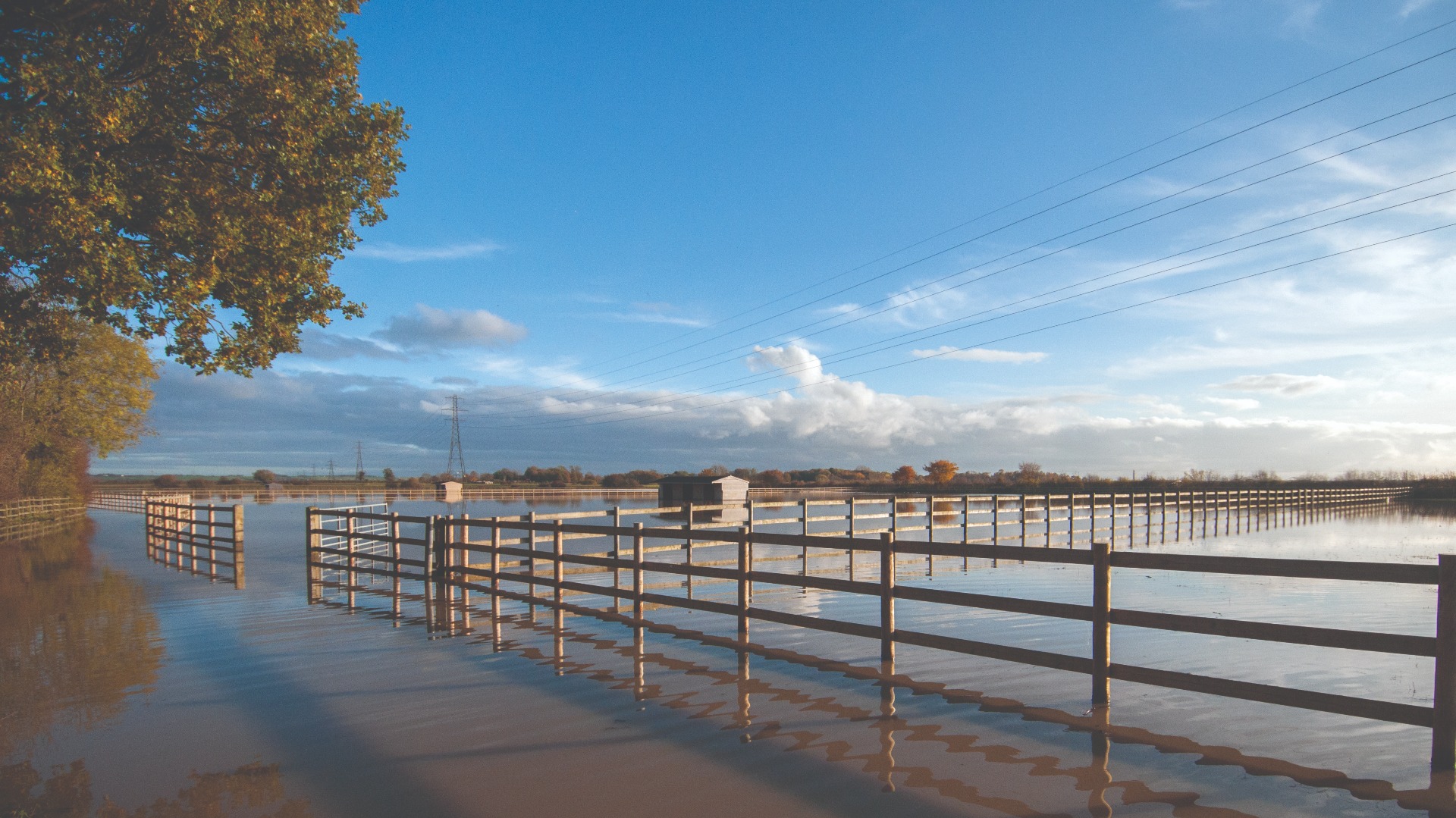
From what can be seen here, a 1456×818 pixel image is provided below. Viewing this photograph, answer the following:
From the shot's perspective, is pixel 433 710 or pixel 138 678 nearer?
pixel 433 710

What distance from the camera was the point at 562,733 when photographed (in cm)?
573

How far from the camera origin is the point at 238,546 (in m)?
18.6

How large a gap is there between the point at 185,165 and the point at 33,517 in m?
26.0

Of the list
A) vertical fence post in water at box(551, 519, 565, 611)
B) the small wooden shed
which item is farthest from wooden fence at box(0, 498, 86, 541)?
the small wooden shed

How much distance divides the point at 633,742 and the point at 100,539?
3121 cm

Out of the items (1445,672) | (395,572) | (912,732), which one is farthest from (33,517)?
(1445,672)

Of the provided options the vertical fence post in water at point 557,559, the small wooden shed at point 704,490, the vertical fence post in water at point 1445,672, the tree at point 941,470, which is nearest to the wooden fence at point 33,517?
the vertical fence post in water at point 557,559

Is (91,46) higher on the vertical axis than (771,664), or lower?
higher

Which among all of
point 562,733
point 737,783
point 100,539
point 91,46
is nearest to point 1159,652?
point 737,783

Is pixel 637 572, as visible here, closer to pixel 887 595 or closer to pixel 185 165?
pixel 887 595

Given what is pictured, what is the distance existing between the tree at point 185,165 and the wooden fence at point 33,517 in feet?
60.0

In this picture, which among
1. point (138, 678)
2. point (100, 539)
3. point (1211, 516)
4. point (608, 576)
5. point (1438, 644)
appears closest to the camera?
point (1438, 644)

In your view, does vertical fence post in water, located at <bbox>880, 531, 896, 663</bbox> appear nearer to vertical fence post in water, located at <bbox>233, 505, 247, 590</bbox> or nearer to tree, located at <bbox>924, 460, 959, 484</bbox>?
vertical fence post in water, located at <bbox>233, 505, 247, 590</bbox>

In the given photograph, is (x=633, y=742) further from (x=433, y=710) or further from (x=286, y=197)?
(x=286, y=197)
